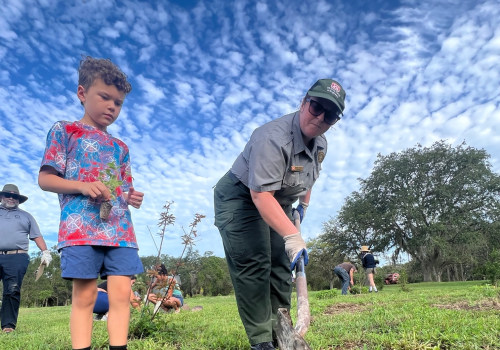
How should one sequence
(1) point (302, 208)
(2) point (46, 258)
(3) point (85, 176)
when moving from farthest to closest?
(2) point (46, 258)
(1) point (302, 208)
(3) point (85, 176)

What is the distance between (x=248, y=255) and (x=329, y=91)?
137 cm

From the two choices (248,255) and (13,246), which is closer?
(248,255)

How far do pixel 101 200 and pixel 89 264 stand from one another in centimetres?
44

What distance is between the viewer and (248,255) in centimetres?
296

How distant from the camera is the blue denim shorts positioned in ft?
8.08

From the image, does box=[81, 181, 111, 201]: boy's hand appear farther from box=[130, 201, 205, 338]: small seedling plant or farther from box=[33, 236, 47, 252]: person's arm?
box=[33, 236, 47, 252]: person's arm

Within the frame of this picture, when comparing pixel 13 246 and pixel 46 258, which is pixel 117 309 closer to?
pixel 46 258

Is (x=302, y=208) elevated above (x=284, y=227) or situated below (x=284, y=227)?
above

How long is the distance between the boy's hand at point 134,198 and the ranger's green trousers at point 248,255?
2.27ft

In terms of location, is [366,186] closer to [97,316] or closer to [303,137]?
[97,316]

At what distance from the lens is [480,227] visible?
28.3 metres

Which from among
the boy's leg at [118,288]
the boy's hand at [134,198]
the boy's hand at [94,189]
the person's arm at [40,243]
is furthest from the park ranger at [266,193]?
the person's arm at [40,243]

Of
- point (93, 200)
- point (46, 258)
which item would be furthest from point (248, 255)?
point (46, 258)

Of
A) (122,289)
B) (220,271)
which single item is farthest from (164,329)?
(220,271)
